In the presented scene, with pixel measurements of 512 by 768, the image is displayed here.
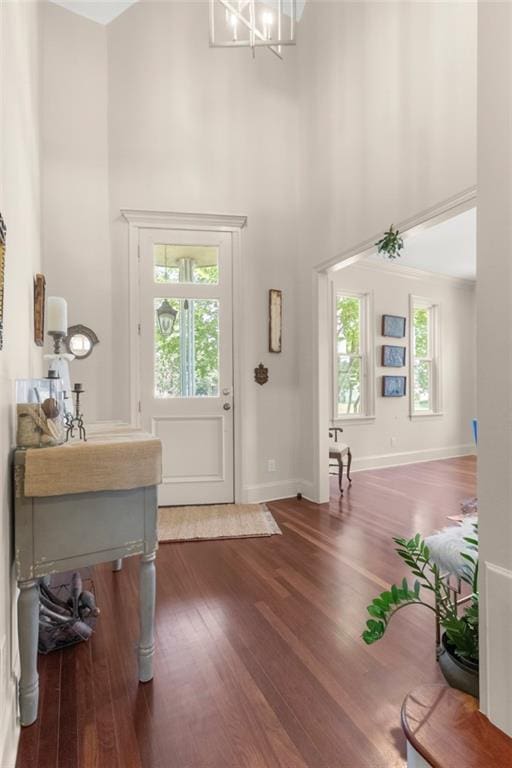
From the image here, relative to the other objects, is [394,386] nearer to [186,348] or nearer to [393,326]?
[393,326]

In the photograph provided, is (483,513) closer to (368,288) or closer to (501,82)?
(501,82)

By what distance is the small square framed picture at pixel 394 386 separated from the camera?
575 cm

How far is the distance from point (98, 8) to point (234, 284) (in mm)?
2649

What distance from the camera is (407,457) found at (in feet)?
19.5

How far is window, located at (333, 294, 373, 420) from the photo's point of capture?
5555mm

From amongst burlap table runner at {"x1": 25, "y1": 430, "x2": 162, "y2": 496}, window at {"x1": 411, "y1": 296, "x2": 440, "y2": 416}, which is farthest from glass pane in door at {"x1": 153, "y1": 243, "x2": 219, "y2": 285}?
window at {"x1": 411, "y1": 296, "x2": 440, "y2": 416}

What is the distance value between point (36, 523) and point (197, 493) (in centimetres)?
250

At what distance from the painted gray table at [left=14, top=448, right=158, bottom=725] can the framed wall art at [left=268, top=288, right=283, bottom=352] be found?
8.46 feet

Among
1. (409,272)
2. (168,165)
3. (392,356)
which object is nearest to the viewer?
(168,165)

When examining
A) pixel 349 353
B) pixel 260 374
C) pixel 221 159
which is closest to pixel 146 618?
pixel 260 374

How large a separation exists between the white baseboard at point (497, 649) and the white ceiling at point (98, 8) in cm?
492

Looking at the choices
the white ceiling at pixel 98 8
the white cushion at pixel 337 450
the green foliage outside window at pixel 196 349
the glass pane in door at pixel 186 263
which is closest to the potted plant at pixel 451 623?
the green foliage outside window at pixel 196 349

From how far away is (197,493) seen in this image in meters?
3.75

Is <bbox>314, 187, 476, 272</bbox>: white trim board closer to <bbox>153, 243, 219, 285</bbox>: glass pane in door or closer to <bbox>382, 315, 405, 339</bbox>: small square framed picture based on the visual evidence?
<bbox>153, 243, 219, 285</bbox>: glass pane in door
